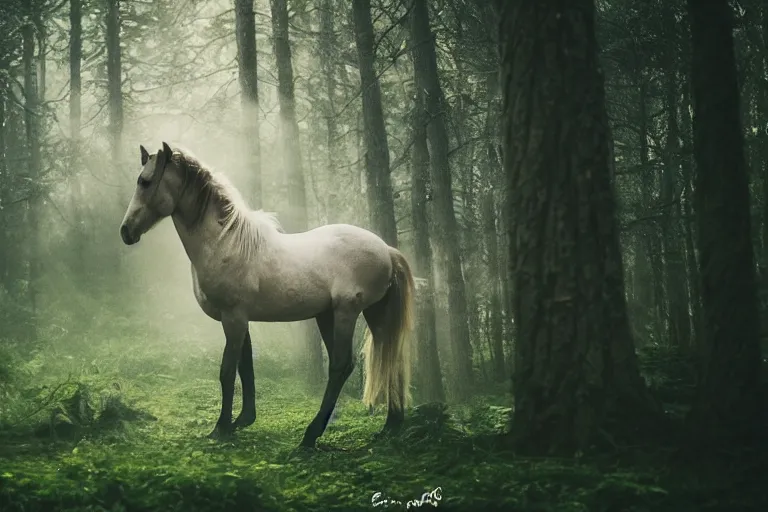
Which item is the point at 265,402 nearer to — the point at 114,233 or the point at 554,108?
the point at 554,108

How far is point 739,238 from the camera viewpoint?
448cm

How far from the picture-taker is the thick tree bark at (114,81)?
15.6 metres

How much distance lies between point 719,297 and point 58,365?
33.1 ft

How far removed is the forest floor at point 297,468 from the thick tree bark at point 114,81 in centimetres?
873

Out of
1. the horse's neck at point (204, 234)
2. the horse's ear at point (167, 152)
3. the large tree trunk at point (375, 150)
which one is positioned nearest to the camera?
the horse's ear at point (167, 152)

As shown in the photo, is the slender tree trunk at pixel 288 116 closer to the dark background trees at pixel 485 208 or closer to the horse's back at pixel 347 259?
the dark background trees at pixel 485 208

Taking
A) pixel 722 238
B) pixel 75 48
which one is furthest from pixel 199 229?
pixel 75 48

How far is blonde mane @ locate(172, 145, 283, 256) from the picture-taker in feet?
21.8

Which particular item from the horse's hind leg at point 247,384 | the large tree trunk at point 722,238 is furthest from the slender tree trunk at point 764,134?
the horse's hind leg at point 247,384

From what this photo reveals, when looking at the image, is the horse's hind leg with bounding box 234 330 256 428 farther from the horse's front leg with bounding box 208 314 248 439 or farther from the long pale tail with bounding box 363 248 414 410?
the long pale tail with bounding box 363 248 414 410

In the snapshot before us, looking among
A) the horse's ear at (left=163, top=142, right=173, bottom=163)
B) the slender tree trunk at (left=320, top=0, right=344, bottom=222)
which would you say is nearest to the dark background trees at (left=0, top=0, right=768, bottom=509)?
the slender tree trunk at (left=320, top=0, right=344, bottom=222)

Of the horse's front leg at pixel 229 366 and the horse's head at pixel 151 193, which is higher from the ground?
the horse's head at pixel 151 193

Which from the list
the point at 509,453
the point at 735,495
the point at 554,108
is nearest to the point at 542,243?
the point at 554,108

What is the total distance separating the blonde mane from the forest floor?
188cm
